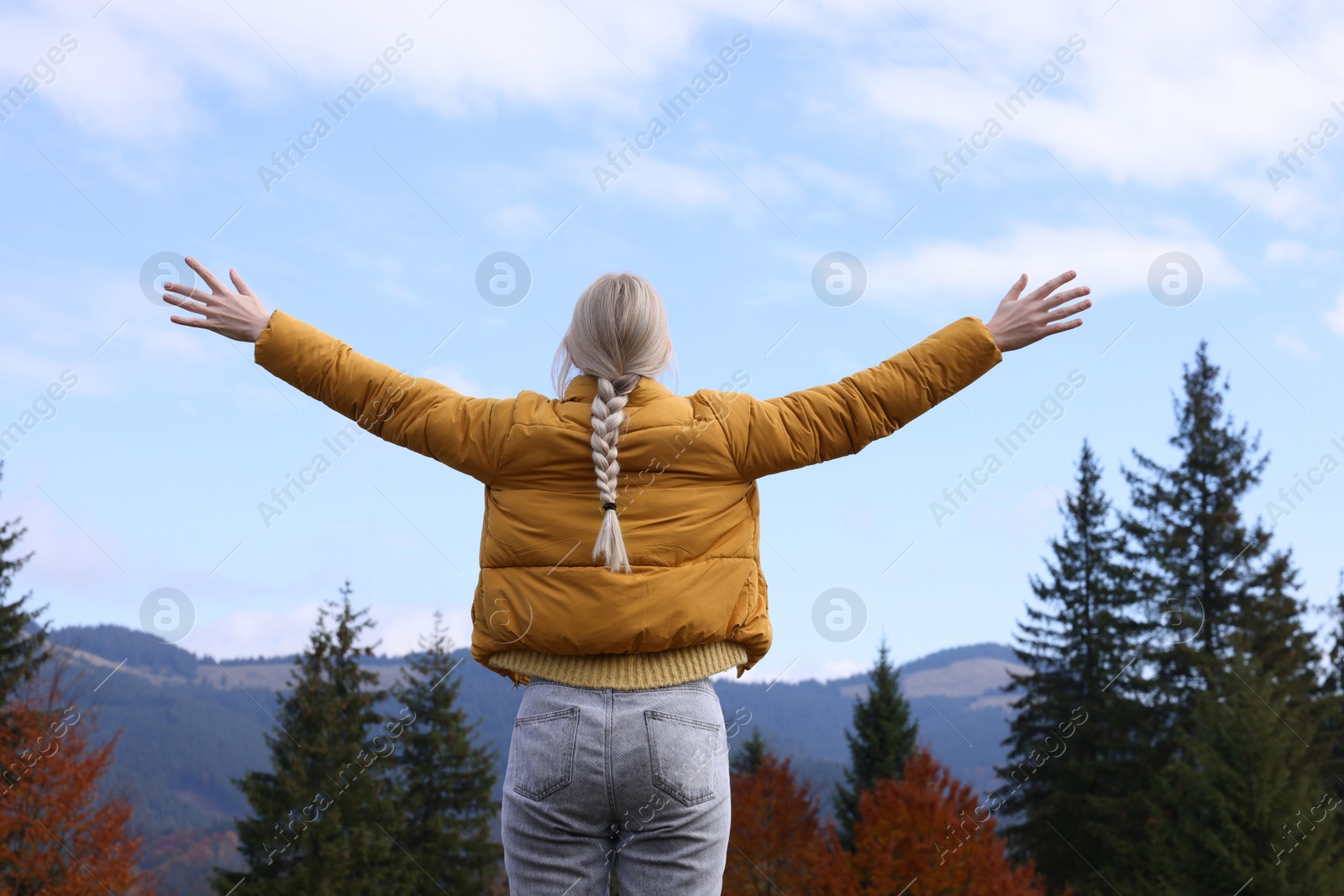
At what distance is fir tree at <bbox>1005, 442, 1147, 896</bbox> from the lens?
31.7 meters

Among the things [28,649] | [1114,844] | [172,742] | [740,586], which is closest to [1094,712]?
[1114,844]

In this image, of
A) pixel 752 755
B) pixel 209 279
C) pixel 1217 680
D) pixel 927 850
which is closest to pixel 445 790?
pixel 752 755

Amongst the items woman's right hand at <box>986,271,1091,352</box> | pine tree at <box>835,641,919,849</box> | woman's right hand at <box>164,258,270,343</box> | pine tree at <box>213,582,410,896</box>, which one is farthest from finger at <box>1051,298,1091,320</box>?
pine tree at <box>835,641,919,849</box>

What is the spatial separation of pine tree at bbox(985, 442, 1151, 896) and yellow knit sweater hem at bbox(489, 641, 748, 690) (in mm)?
27433

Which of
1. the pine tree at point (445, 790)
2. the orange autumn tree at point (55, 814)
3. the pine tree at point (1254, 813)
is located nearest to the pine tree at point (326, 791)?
the pine tree at point (445, 790)

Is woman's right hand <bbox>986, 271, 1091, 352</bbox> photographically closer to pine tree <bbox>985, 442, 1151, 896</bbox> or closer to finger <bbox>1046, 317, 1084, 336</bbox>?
finger <bbox>1046, 317, 1084, 336</bbox>

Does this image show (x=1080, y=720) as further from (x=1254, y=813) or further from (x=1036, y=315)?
(x=1036, y=315)

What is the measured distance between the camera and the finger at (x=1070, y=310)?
3.44 metres

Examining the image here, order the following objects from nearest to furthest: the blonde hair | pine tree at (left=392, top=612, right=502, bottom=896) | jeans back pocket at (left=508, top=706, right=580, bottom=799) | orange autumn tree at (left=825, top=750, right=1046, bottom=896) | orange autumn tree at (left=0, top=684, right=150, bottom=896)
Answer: jeans back pocket at (left=508, top=706, right=580, bottom=799)
the blonde hair
orange autumn tree at (left=0, top=684, right=150, bottom=896)
orange autumn tree at (left=825, top=750, right=1046, bottom=896)
pine tree at (left=392, top=612, right=502, bottom=896)

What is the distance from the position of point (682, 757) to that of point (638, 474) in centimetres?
76

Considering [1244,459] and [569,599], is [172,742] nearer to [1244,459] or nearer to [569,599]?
[1244,459]

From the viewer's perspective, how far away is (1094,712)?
Result: 33719 millimetres

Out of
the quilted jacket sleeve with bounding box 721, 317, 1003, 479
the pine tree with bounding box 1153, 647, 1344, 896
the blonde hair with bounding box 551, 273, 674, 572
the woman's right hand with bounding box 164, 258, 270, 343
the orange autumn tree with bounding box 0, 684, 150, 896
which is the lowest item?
the pine tree with bounding box 1153, 647, 1344, 896

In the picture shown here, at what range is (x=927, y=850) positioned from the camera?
2609 centimetres
